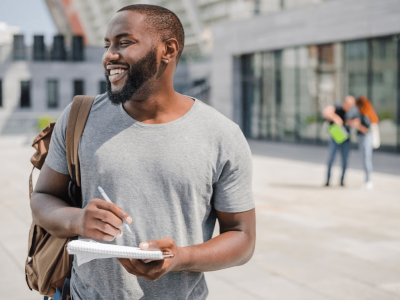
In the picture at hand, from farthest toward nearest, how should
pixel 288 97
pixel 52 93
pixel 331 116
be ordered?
pixel 52 93, pixel 288 97, pixel 331 116

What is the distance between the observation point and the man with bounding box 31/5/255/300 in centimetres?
196

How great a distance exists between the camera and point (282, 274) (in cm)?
603

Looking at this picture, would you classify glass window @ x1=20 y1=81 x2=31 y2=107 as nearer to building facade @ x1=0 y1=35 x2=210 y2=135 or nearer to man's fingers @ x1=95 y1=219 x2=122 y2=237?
building facade @ x1=0 y1=35 x2=210 y2=135

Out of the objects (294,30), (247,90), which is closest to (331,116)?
(294,30)

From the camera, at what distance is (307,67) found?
23.5 meters

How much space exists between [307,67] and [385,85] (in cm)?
417

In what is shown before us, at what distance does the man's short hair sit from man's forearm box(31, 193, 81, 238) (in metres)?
0.68

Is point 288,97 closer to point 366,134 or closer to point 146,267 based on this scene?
point 366,134

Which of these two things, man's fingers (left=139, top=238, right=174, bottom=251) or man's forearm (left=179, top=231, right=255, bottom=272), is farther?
man's forearm (left=179, top=231, right=255, bottom=272)

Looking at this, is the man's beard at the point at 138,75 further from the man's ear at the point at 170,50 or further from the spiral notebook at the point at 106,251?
the spiral notebook at the point at 106,251

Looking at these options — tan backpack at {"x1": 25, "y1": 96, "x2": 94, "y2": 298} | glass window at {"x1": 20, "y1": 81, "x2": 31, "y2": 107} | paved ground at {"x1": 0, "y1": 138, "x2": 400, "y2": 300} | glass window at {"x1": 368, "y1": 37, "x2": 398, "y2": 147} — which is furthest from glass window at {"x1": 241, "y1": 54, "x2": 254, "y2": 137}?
tan backpack at {"x1": 25, "y1": 96, "x2": 94, "y2": 298}

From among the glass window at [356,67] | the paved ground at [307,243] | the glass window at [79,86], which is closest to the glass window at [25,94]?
the glass window at [79,86]

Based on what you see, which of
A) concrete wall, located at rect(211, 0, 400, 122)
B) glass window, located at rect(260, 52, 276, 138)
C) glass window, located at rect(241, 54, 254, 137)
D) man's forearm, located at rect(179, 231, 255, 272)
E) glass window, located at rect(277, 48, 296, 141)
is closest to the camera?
man's forearm, located at rect(179, 231, 255, 272)

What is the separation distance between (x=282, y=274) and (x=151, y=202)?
14.2 ft
